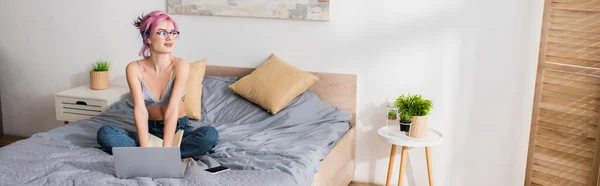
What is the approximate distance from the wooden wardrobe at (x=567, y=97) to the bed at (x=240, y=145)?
1037 millimetres

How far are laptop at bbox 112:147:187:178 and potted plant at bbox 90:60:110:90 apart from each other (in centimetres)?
173

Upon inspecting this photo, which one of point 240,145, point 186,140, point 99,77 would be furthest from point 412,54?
point 99,77

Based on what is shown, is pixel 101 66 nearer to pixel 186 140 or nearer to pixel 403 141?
pixel 186 140

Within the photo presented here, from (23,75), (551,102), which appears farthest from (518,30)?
(23,75)

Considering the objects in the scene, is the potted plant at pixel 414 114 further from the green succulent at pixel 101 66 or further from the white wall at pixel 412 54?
the green succulent at pixel 101 66

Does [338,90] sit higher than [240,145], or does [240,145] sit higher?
[338,90]

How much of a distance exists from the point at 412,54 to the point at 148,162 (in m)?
1.72

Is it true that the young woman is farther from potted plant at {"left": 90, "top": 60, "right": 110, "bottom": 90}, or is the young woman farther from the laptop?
potted plant at {"left": 90, "top": 60, "right": 110, "bottom": 90}

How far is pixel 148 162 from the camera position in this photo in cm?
281

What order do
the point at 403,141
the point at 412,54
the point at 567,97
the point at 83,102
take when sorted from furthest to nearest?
the point at 83,102 < the point at 412,54 < the point at 403,141 < the point at 567,97

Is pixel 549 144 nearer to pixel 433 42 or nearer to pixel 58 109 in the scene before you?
pixel 433 42

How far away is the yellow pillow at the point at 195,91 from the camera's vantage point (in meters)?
3.90

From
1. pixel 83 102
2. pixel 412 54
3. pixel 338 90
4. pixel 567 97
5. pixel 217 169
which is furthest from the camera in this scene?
pixel 83 102

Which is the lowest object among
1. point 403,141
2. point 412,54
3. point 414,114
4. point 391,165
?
point 391,165
